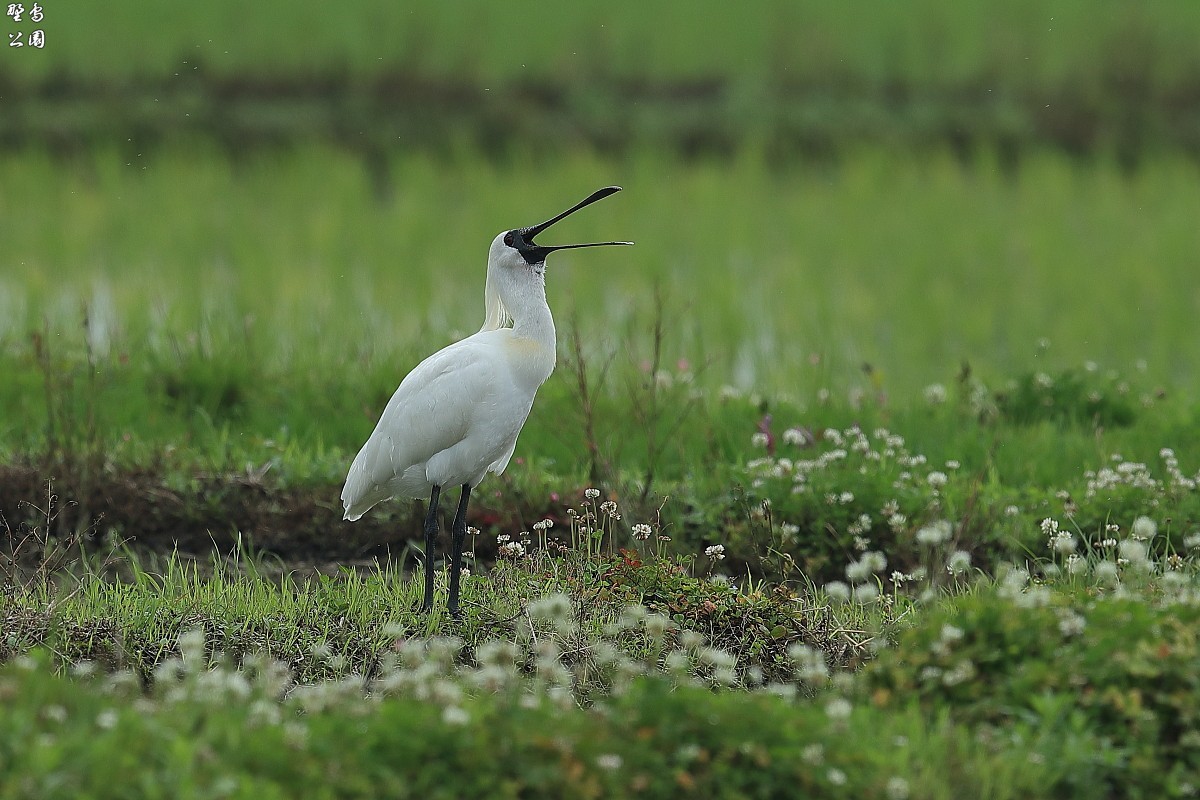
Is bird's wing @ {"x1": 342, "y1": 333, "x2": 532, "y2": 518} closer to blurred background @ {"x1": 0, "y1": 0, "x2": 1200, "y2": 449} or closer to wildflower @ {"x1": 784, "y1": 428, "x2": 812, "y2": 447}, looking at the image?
wildflower @ {"x1": 784, "y1": 428, "x2": 812, "y2": 447}

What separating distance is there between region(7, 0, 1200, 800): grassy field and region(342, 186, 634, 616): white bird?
32 centimetres

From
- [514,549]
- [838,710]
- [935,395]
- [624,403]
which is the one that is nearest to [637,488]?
[514,549]

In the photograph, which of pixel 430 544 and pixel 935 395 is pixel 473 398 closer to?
pixel 430 544

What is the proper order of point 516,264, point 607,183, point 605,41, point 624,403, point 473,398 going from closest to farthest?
point 473,398 → point 516,264 → point 624,403 → point 607,183 → point 605,41

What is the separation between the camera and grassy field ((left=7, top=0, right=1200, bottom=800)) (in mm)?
3293

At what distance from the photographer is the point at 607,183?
36.6ft

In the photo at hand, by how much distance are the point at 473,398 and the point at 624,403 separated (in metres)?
2.38

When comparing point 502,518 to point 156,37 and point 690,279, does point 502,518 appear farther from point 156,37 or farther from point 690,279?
point 156,37

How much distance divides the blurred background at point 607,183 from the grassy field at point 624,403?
0.05m

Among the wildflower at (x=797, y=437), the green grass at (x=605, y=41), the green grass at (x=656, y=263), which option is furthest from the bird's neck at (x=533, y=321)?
the green grass at (x=605, y=41)

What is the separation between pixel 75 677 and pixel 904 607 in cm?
256

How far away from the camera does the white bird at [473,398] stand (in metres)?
4.67

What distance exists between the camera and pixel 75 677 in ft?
13.7

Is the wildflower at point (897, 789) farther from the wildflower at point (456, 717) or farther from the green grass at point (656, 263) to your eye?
the green grass at point (656, 263)
